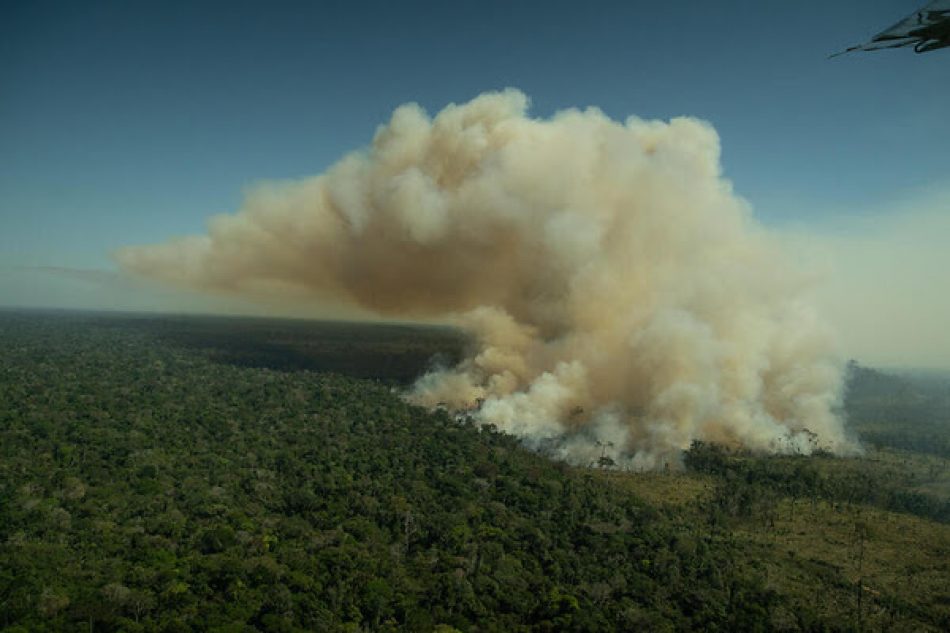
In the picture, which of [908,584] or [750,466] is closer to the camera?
[908,584]

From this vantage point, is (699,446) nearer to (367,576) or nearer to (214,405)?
(367,576)

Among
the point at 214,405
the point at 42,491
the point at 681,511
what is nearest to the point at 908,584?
the point at 681,511

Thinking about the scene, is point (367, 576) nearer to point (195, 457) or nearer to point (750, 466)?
point (195, 457)

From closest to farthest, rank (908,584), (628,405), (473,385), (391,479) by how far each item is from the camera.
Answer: (908,584)
(391,479)
(628,405)
(473,385)

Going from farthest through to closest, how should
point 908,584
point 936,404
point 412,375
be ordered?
point 936,404 < point 412,375 < point 908,584

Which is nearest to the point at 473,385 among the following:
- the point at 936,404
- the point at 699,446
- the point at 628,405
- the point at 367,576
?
the point at 628,405

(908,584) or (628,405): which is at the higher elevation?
(628,405)

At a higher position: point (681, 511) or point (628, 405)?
point (628, 405)

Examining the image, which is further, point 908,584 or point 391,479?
point 391,479

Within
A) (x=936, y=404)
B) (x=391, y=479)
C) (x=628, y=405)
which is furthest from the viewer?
(x=936, y=404)
